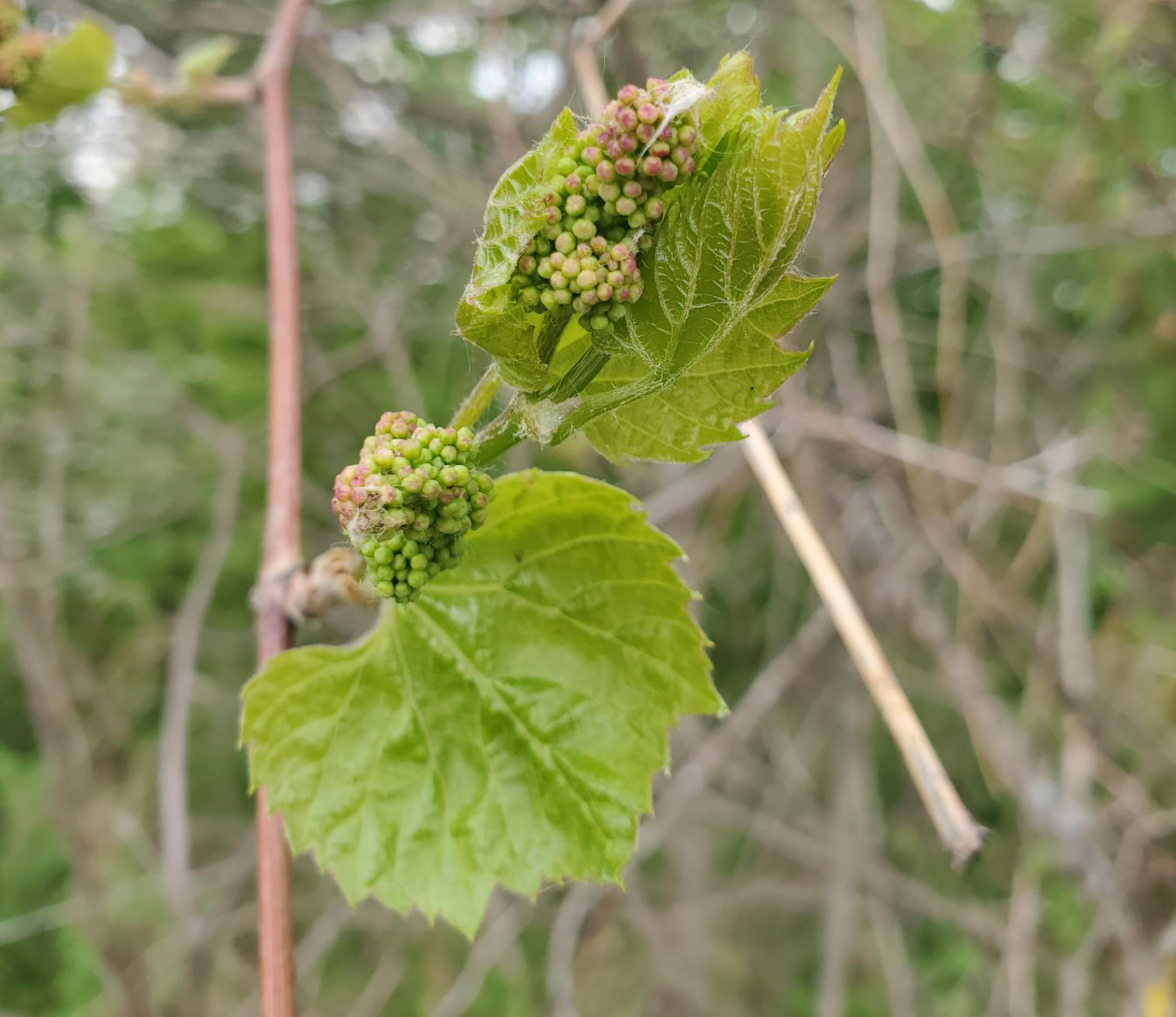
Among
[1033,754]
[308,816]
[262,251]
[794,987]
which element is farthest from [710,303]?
[794,987]

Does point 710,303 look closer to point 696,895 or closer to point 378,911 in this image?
point 696,895

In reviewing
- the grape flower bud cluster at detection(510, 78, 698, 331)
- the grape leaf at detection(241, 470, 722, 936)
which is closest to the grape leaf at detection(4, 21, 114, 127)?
the grape leaf at detection(241, 470, 722, 936)

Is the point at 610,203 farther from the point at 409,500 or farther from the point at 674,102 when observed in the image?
the point at 409,500

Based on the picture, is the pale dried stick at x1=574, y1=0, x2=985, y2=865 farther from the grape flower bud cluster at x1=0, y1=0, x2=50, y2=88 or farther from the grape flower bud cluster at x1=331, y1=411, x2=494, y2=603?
the grape flower bud cluster at x1=0, y1=0, x2=50, y2=88

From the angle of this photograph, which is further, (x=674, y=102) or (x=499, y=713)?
(x=499, y=713)

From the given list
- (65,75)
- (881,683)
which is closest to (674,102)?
(881,683)

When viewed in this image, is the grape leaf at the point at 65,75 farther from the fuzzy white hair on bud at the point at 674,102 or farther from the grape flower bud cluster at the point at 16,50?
the fuzzy white hair on bud at the point at 674,102

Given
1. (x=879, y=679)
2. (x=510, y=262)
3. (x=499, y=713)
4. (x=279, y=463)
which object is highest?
(x=510, y=262)

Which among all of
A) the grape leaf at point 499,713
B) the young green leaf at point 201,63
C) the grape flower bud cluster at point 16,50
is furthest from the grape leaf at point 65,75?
the grape leaf at point 499,713
